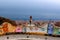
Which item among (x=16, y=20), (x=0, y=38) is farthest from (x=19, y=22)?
(x=0, y=38)

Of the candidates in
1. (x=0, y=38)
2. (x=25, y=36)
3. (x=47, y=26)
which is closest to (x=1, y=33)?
(x=0, y=38)

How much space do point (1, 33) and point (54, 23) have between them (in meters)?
3.51

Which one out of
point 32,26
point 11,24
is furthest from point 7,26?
point 32,26

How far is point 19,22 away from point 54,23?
230 centimetres

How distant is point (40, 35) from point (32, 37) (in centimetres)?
54

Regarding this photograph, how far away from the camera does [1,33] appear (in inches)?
797

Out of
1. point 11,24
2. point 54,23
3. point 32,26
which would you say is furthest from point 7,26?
point 54,23

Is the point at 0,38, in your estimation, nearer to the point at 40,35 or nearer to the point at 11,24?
the point at 11,24

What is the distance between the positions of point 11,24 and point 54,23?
2811 mm

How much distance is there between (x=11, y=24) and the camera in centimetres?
2044

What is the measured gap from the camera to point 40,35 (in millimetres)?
20266

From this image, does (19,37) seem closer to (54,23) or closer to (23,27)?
(23,27)

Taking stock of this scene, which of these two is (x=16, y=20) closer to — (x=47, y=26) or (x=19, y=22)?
(x=19, y=22)

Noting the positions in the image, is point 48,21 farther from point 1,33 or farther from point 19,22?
point 1,33
